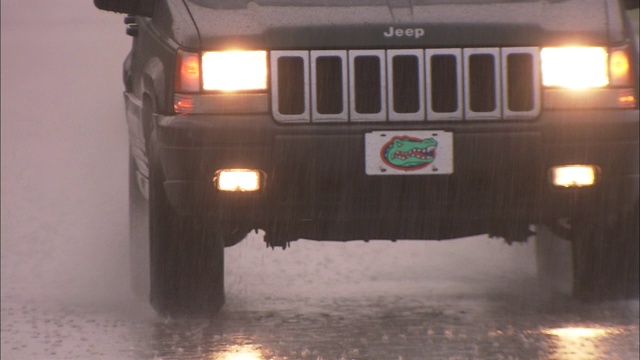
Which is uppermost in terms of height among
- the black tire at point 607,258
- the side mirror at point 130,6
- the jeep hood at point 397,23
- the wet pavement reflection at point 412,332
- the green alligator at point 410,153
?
the side mirror at point 130,6

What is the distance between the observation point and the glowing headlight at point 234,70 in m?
7.38

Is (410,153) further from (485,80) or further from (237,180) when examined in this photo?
(237,180)

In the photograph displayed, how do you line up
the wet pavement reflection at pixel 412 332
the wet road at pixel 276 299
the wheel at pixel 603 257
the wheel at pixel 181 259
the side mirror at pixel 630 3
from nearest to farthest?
the wet pavement reflection at pixel 412 332, the wet road at pixel 276 299, the wheel at pixel 181 259, the side mirror at pixel 630 3, the wheel at pixel 603 257

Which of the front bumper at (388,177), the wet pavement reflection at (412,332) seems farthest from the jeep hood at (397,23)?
the wet pavement reflection at (412,332)

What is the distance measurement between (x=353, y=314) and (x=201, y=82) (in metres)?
1.53

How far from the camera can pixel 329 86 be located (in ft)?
24.1

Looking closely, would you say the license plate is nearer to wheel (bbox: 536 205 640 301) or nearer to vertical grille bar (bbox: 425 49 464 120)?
vertical grille bar (bbox: 425 49 464 120)

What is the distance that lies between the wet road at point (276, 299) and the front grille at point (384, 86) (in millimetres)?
951

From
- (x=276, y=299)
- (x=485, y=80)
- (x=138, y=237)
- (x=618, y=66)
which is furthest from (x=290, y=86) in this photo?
(x=138, y=237)

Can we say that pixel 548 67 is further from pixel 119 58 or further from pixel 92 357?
pixel 119 58

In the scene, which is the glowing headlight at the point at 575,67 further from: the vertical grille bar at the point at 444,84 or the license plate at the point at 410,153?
the license plate at the point at 410,153

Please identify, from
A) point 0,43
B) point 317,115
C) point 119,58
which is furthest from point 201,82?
point 0,43

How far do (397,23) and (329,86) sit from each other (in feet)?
1.30

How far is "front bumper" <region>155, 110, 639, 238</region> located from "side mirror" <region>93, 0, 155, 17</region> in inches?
23.5
